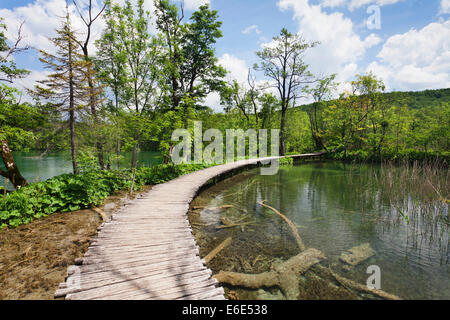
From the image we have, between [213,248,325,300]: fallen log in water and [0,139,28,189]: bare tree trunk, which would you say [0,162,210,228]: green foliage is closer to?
[0,139,28,189]: bare tree trunk

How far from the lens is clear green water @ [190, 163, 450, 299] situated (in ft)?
13.6

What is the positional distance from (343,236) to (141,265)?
5.92 meters

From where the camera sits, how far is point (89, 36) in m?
10.7

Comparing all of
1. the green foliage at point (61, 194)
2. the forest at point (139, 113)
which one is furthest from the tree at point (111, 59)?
the green foliage at point (61, 194)

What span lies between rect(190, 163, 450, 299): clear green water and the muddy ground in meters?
2.98

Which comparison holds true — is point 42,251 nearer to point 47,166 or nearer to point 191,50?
point 191,50

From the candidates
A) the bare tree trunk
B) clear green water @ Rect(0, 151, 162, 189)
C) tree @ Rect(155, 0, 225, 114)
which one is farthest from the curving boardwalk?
tree @ Rect(155, 0, 225, 114)

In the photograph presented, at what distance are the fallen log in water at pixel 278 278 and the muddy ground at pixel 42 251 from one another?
2935 millimetres

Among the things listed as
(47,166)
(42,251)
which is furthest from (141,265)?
(47,166)

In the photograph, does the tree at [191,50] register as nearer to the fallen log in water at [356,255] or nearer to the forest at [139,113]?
the forest at [139,113]

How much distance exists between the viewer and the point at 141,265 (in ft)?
10.4

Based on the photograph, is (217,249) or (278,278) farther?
(217,249)
